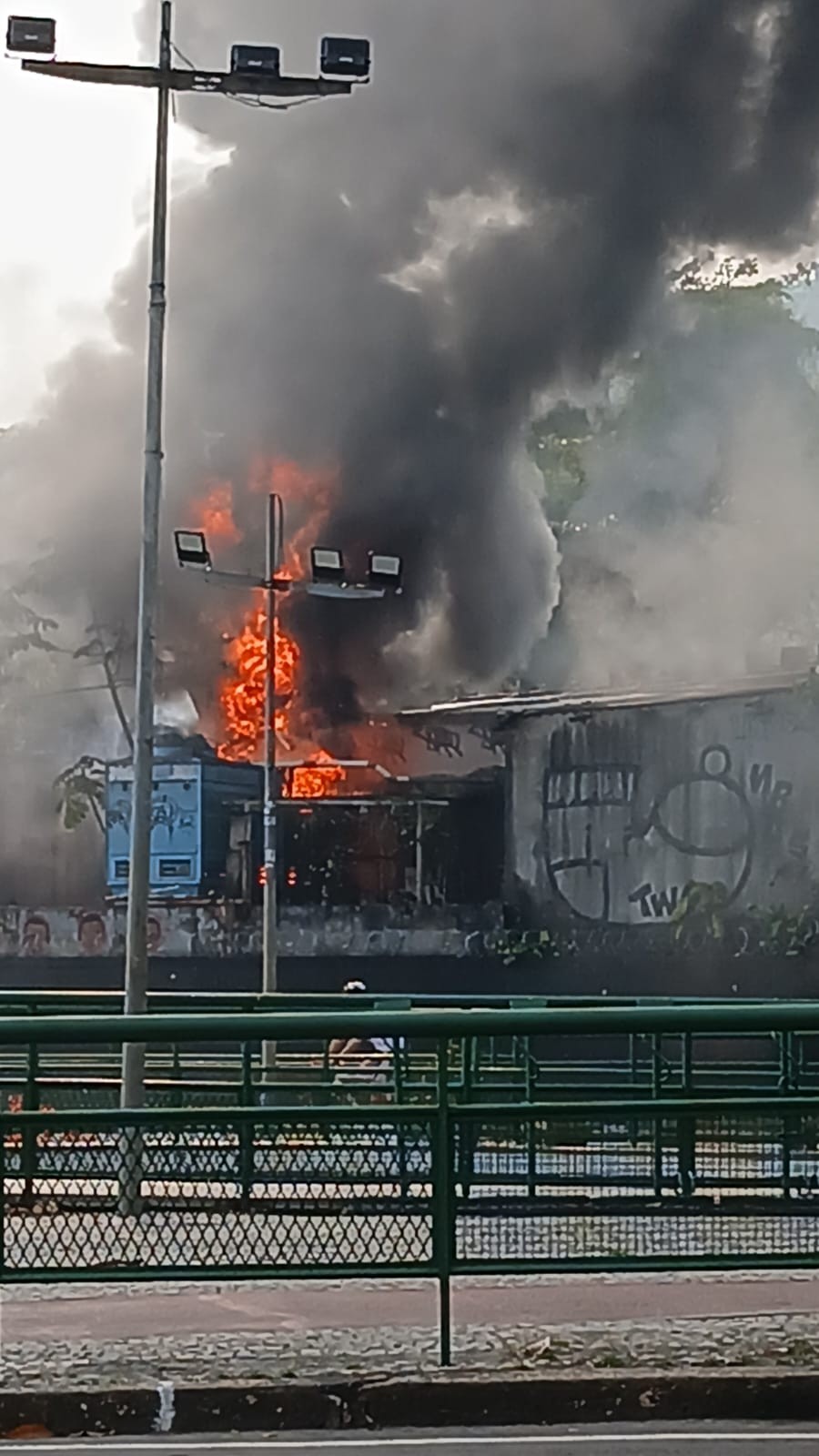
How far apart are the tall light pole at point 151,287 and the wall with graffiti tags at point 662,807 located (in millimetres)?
19412

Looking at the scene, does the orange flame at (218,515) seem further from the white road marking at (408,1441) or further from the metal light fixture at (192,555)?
the white road marking at (408,1441)

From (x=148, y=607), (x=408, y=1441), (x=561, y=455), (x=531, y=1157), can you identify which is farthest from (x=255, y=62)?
(x=561, y=455)

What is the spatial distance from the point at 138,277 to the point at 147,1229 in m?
40.8

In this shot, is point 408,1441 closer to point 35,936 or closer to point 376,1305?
point 376,1305

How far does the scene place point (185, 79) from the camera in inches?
497

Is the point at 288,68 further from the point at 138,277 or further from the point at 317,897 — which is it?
the point at 317,897

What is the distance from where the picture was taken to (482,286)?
41.3m

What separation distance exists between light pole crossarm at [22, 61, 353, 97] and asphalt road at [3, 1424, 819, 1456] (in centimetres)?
980

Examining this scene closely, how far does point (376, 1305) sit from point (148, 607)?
7090 millimetres

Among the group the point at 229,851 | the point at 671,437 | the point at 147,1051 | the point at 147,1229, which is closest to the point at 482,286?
the point at 671,437

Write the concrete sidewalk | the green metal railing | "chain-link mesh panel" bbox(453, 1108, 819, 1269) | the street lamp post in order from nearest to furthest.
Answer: the green metal railing < "chain-link mesh panel" bbox(453, 1108, 819, 1269) < the concrete sidewalk < the street lamp post

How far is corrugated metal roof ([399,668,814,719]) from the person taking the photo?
3130 centimetres

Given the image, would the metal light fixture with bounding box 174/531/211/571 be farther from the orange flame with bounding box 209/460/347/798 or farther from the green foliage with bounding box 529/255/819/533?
the green foliage with bounding box 529/255/819/533

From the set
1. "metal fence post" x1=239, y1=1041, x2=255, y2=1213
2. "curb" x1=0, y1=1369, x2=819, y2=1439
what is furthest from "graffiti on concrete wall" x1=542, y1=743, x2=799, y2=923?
"curb" x1=0, y1=1369, x2=819, y2=1439
